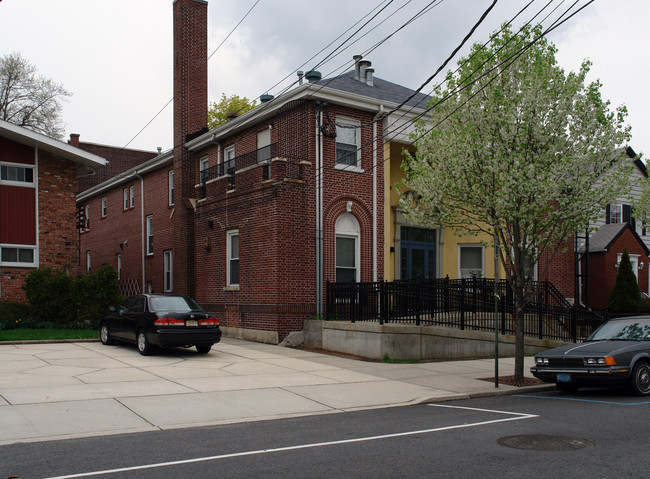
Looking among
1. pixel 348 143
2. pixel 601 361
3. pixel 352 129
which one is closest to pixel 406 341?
pixel 601 361

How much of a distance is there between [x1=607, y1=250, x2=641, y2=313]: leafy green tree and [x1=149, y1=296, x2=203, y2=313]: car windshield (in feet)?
60.2

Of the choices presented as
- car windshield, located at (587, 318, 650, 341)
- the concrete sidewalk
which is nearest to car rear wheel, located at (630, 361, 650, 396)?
car windshield, located at (587, 318, 650, 341)

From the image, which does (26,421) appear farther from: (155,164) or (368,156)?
(155,164)

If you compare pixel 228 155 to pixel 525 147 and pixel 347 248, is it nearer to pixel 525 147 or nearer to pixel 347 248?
pixel 347 248

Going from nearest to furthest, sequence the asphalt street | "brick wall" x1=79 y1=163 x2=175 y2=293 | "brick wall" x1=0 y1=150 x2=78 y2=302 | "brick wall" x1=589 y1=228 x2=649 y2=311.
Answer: the asphalt street → "brick wall" x1=0 y1=150 x2=78 y2=302 → "brick wall" x1=589 y1=228 x2=649 y2=311 → "brick wall" x1=79 y1=163 x2=175 y2=293

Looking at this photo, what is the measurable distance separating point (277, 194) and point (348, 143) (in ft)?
10.7

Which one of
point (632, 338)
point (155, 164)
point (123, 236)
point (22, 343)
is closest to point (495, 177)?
point (632, 338)

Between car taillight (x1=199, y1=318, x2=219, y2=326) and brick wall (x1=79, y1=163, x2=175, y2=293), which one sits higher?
brick wall (x1=79, y1=163, x2=175, y2=293)

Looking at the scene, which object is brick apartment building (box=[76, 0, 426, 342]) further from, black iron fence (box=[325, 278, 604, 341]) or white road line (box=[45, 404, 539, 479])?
white road line (box=[45, 404, 539, 479])

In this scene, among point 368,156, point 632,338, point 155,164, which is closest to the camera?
point 632,338

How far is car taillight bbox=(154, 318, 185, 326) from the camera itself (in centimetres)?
1498

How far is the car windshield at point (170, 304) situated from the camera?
1559 cm

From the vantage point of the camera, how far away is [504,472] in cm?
612

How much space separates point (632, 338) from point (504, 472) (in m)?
7.42
